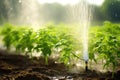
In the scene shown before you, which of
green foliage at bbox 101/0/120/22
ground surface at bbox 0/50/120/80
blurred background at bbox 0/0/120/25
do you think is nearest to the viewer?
ground surface at bbox 0/50/120/80

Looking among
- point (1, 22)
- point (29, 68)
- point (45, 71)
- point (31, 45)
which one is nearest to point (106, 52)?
point (45, 71)

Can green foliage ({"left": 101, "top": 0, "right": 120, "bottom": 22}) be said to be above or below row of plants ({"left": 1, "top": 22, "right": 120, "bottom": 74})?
above

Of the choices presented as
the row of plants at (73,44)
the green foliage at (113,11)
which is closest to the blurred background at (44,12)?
the green foliage at (113,11)

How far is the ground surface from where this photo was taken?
283 inches

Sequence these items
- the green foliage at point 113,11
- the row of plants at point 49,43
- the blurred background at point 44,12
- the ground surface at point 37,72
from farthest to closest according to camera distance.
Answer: the green foliage at point 113,11 < the blurred background at point 44,12 < the row of plants at point 49,43 < the ground surface at point 37,72

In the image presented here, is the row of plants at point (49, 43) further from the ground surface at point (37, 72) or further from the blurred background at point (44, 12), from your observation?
the blurred background at point (44, 12)

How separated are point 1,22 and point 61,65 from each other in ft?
47.0

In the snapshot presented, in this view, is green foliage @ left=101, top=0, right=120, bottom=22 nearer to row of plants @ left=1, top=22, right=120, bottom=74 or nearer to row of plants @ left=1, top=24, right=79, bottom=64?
row of plants @ left=1, top=22, right=120, bottom=74

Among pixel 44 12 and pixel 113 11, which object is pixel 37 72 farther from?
pixel 44 12

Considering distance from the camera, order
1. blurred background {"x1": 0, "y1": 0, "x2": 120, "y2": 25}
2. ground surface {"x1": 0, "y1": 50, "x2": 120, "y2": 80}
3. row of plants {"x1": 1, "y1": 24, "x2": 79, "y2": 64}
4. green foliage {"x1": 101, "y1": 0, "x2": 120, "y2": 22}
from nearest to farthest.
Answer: ground surface {"x1": 0, "y1": 50, "x2": 120, "y2": 80}, row of plants {"x1": 1, "y1": 24, "x2": 79, "y2": 64}, blurred background {"x1": 0, "y1": 0, "x2": 120, "y2": 25}, green foliage {"x1": 101, "y1": 0, "x2": 120, "y2": 22}

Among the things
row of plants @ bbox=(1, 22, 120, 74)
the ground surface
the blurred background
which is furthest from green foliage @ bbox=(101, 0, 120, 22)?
the ground surface

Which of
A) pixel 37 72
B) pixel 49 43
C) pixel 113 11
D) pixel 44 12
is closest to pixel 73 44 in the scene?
pixel 49 43

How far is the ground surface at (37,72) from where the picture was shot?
719cm

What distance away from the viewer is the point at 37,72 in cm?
779
